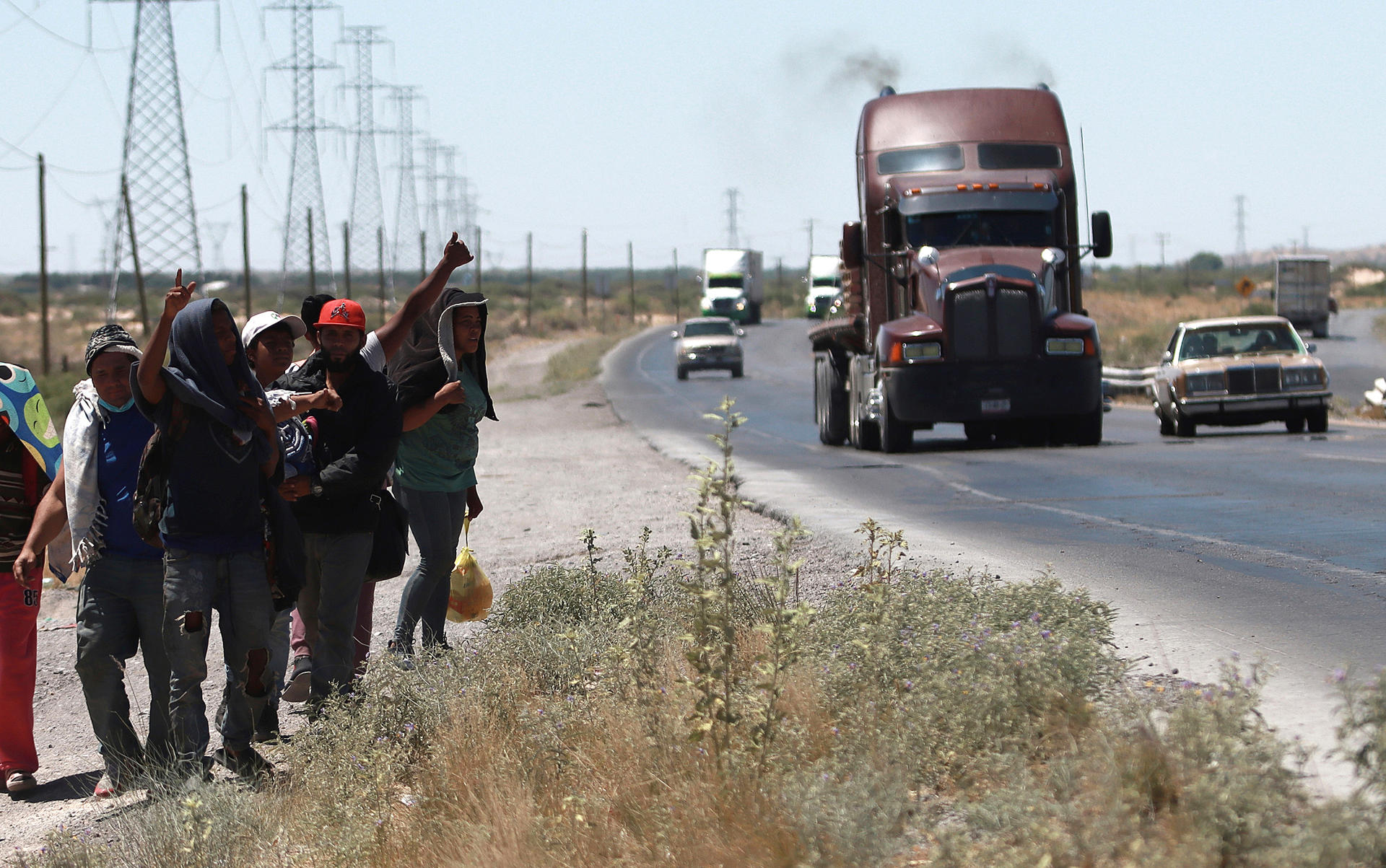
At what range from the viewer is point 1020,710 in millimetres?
4512

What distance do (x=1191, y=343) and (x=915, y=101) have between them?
6764 millimetres

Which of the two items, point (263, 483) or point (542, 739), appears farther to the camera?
point (263, 483)

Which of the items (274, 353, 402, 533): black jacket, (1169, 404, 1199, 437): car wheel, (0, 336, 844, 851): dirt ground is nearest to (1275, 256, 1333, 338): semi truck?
(1169, 404, 1199, 437): car wheel

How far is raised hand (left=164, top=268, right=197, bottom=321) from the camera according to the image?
17.8ft

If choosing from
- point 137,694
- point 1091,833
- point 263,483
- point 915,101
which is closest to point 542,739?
point 263,483

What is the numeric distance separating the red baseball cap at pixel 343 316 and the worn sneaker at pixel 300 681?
68.7 inches

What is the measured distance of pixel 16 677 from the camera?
6.48 m

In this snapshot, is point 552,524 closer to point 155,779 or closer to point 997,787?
point 155,779

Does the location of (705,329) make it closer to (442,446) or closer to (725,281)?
(725,281)

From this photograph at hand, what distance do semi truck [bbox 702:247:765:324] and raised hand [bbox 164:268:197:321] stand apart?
238ft

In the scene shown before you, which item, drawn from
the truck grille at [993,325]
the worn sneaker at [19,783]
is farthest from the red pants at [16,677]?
the truck grille at [993,325]

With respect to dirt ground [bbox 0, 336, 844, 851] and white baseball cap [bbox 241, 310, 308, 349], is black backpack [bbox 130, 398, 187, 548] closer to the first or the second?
white baseball cap [bbox 241, 310, 308, 349]

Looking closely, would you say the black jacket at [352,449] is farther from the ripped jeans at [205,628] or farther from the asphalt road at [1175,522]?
the asphalt road at [1175,522]

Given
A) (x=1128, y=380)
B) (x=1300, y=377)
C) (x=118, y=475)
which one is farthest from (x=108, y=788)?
(x=1128, y=380)
